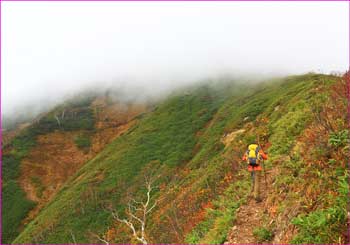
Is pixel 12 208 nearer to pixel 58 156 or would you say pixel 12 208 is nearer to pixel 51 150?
pixel 58 156

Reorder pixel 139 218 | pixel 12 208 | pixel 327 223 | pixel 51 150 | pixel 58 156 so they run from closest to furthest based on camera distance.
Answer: pixel 327 223 → pixel 139 218 → pixel 12 208 → pixel 58 156 → pixel 51 150

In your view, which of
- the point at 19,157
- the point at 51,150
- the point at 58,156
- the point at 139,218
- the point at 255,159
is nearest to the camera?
the point at 255,159

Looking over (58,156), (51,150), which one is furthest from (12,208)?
(51,150)

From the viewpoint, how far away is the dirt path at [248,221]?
13.3 meters

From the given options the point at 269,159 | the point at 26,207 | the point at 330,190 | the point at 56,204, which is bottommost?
the point at 26,207

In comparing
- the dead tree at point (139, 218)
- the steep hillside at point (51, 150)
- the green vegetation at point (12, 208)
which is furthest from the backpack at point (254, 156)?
the steep hillside at point (51, 150)

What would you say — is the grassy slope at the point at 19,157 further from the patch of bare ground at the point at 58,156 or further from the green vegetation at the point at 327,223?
the green vegetation at the point at 327,223

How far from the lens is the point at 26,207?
101 metres

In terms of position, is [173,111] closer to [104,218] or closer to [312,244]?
[104,218]

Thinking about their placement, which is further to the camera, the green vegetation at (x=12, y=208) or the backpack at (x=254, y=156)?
the green vegetation at (x=12, y=208)

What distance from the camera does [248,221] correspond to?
1420cm

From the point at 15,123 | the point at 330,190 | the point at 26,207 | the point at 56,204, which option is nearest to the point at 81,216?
the point at 56,204

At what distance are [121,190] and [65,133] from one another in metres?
82.5

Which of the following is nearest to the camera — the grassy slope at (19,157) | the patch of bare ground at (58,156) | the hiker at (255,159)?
the hiker at (255,159)
